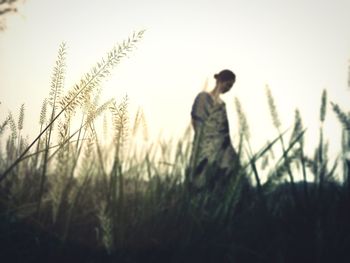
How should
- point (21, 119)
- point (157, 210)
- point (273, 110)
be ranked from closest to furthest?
point (157, 210)
point (273, 110)
point (21, 119)

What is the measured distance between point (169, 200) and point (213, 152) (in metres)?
0.16

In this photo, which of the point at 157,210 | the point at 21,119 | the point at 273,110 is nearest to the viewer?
the point at 157,210

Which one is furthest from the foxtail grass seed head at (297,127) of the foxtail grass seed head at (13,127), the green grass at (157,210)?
the foxtail grass seed head at (13,127)

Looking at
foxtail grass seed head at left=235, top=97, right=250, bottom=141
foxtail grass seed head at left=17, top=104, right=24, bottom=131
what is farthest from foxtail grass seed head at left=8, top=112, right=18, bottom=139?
foxtail grass seed head at left=235, top=97, right=250, bottom=141

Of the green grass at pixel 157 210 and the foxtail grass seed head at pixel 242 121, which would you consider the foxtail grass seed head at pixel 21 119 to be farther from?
the foxtail grass seed head at pixel 242 121

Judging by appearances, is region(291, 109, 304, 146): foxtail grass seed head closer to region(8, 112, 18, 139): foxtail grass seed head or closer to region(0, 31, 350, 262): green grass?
region(0, 31, 350, 262): green grass

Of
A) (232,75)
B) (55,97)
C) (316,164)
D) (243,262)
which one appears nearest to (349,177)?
(316,164)

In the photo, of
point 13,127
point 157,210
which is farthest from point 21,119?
point 157,210

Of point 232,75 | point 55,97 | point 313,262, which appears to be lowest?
point 313,262

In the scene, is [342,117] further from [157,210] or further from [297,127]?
[157,210]

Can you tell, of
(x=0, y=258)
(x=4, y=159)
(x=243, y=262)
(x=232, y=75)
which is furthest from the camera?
(x=232, y=75)

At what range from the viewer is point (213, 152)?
100 centimetres

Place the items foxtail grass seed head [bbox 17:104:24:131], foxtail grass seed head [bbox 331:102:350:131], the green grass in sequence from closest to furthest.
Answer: the green grass → foxtail grass seed head [bbox 331:102:350:131] → foxtail grass seed head [bbox 17:104:24:131]

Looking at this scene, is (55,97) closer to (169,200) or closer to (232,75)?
(169,200)
